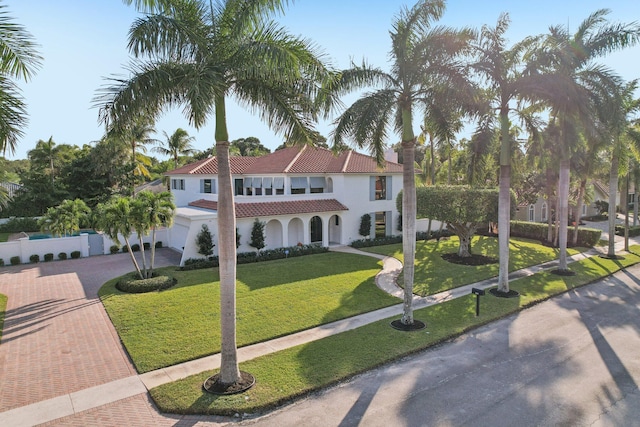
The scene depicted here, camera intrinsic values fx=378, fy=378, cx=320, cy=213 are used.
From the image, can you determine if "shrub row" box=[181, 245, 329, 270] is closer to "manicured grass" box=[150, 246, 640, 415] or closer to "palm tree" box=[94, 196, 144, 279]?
"palm tree" box=[94, 196, 144, 279]

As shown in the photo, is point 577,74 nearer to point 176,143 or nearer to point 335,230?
point 335,230

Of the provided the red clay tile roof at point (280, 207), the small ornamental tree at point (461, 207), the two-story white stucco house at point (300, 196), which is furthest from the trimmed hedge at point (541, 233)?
the red clay tile roof at point (280, 207)

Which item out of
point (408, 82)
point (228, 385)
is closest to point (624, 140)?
point (408, 82)

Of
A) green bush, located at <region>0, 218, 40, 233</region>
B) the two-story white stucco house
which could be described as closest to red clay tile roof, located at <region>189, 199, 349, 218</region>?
the two-story white stucco house

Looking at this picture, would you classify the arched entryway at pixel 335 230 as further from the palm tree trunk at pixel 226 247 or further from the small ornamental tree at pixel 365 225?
the palm tree trunk at pixel 226 247

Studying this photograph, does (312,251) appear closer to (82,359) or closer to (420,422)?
(82,359)
